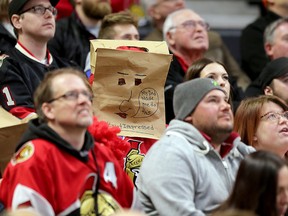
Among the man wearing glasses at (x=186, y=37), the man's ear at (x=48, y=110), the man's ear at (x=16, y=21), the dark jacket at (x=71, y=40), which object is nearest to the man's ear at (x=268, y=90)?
the man wearing glasses at (x=186, y=37)

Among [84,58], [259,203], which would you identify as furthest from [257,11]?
[259,203]

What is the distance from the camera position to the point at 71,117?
4961 millimetres

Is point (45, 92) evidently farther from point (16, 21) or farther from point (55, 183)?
point (16, 21)

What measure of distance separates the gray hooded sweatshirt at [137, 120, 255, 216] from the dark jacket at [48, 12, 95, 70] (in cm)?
247

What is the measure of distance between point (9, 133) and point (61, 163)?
0.82 meters

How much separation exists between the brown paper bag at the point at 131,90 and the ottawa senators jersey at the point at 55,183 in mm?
992

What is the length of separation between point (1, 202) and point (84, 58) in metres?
2.84

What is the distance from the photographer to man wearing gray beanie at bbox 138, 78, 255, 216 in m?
5.12

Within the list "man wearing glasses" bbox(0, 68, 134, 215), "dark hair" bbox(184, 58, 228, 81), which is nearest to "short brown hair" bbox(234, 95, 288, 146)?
"dark hair" bbox(184, 58, 228, 81)

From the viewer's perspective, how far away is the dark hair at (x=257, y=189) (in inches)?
189

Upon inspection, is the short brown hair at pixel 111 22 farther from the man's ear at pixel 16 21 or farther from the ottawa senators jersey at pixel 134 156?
the ottawa senators jersey at pixel 134 156

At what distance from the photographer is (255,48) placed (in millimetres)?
8609

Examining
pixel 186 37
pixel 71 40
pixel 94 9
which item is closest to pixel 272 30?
pixel 186 37

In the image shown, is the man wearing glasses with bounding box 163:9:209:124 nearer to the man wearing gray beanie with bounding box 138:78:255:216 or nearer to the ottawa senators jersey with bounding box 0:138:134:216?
the man wearing gray beanie with bounding box 138:78:255:216
